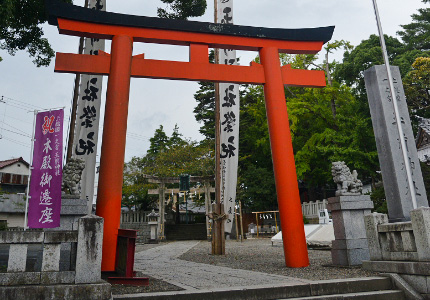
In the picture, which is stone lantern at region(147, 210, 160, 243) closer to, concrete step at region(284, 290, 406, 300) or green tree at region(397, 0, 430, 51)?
concrete step at region(284, 290, 406, 300)

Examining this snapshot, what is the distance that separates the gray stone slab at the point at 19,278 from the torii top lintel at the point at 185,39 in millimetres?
4330

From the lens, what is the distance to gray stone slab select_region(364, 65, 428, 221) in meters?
5.95

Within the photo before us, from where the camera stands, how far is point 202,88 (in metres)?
29.1

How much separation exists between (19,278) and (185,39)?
19.2ft

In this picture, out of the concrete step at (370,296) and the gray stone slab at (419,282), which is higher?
the gray stone slab at (419,282)

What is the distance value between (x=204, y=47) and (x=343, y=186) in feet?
15.0

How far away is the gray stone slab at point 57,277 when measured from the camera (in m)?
3.79

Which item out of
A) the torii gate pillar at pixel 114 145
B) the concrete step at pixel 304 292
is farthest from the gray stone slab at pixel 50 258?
the torii gate pillar at pixel 114 145

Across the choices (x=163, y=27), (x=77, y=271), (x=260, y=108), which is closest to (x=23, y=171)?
(x=260, y=108)

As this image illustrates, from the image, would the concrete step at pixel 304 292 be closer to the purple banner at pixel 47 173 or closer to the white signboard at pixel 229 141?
the purple banner at pixel 47 173

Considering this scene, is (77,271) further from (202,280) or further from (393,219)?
(393,219)

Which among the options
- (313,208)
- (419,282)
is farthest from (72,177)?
(313,208)

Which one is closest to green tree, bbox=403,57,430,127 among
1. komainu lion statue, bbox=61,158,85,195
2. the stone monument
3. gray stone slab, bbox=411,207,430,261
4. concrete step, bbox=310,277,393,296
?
the stone monument

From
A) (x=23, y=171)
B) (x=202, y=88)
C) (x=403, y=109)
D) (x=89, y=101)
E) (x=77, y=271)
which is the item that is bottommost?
(x=77, y=271)
